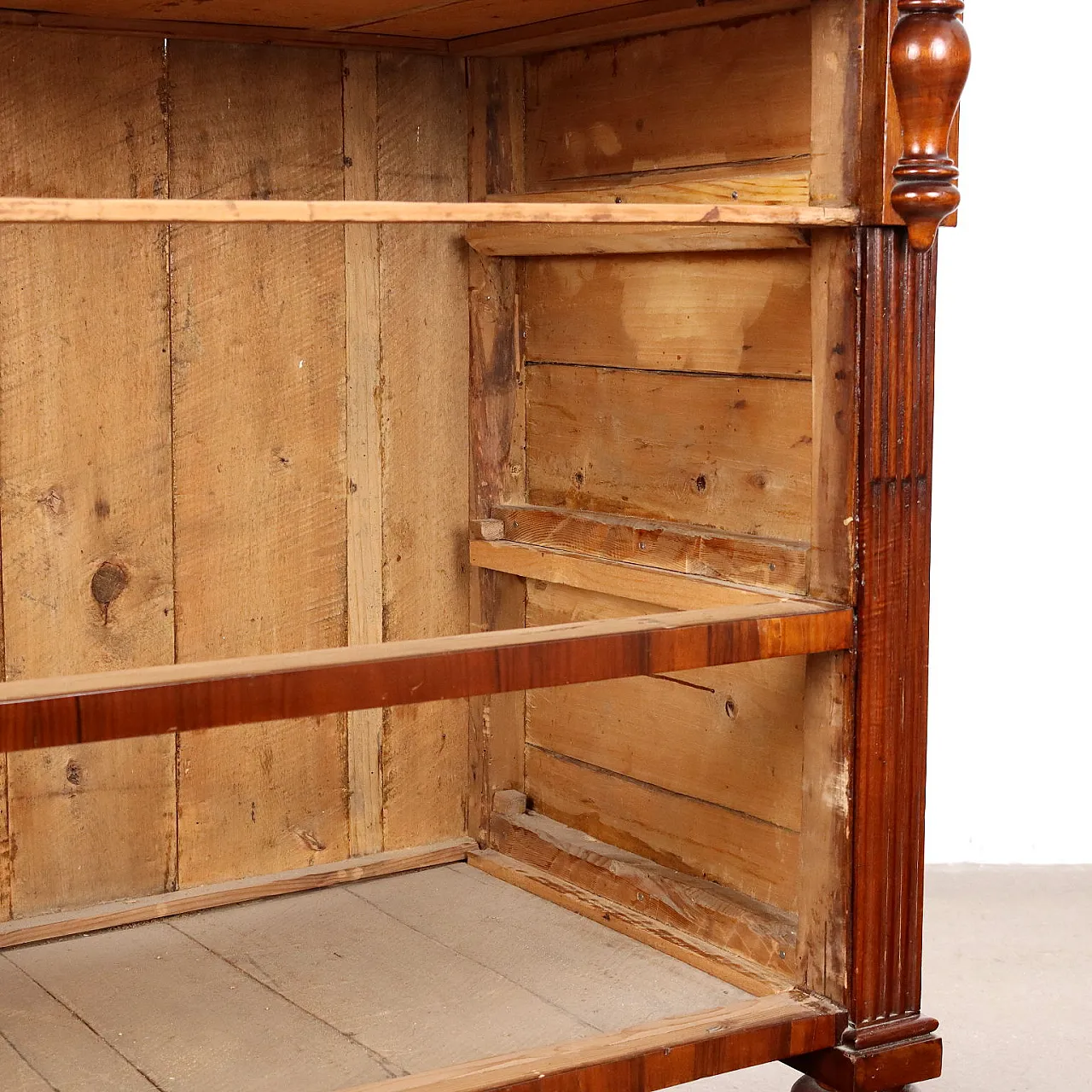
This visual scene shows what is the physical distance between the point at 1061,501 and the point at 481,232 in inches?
59.6

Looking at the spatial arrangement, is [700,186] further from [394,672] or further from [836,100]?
[394,672]

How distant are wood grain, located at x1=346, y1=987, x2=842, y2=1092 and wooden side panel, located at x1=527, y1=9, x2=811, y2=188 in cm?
99

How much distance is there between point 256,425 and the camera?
2406 millimetres

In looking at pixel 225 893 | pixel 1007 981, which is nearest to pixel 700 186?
pixel 225 893

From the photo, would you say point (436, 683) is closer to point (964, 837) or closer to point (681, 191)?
point (681, 191)

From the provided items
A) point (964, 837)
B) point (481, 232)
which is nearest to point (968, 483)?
point (964, 837)

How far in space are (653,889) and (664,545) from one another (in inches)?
18.3

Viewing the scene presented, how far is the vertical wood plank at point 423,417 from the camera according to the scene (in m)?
2.49

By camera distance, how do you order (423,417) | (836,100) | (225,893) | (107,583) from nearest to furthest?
(836,100)
(107,583)
(225,893)
(423,417)

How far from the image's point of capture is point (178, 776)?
241 cm

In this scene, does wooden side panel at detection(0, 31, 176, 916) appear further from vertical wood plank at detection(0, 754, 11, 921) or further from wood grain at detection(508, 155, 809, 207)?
wood grain at detection(508, 155, 809, 207)

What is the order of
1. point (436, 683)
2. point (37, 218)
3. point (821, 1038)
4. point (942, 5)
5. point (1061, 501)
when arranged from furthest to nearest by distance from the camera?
point (1061, 501)
point (821, 1038)
point (942, 5)
point (436, 683)
point (37, 218)

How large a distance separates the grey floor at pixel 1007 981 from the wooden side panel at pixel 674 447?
0.89m

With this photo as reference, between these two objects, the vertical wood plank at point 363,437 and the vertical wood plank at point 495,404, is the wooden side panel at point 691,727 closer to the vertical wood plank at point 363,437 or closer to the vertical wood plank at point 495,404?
the vertical wood plank at point 495,404
